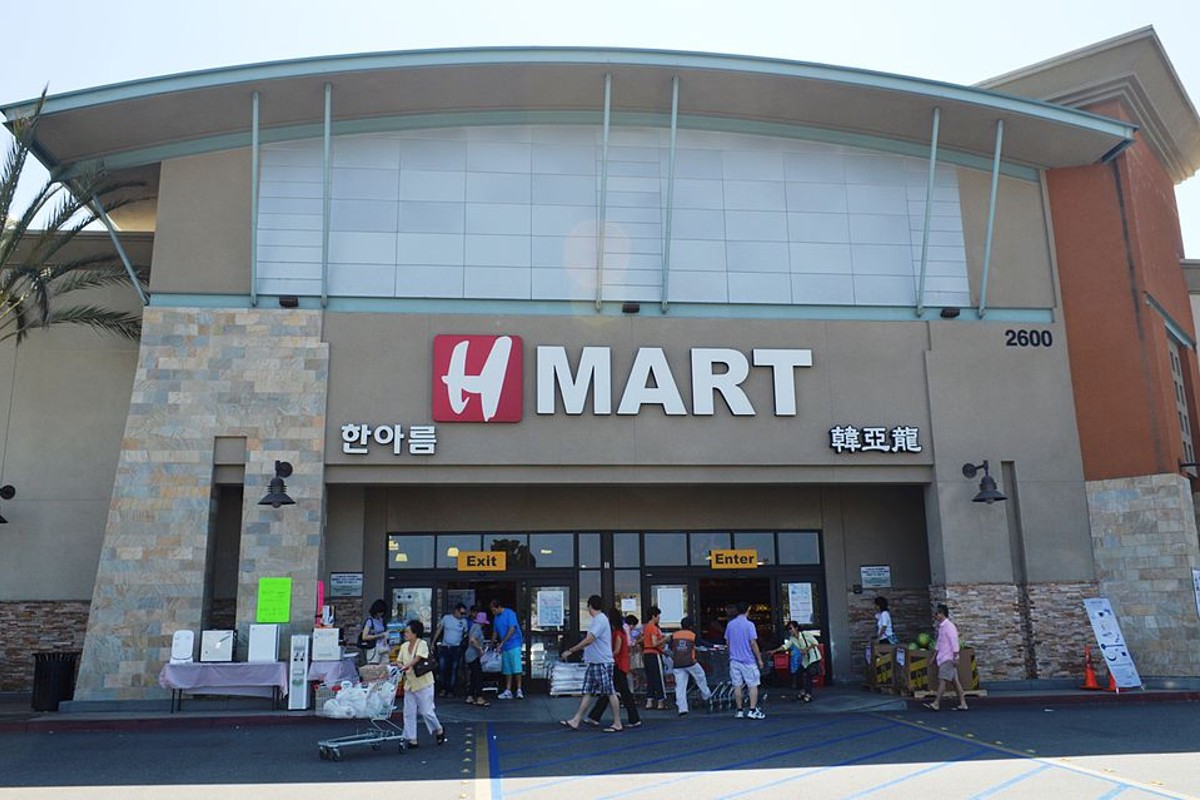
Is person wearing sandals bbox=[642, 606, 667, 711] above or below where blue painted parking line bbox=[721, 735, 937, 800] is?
above

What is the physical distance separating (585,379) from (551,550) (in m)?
3.74

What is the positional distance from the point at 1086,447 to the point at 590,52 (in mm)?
11077

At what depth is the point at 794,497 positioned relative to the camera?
19703mm

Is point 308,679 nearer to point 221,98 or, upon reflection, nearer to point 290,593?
point 290,593

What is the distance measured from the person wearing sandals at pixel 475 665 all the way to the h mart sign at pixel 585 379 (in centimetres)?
360

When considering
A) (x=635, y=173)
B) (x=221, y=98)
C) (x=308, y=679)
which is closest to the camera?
(x=308, y=679)

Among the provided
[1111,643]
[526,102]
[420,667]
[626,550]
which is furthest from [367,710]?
[1111,643]

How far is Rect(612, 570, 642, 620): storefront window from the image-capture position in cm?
1905

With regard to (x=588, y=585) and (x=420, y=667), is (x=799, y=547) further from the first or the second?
(x=420, y=667)

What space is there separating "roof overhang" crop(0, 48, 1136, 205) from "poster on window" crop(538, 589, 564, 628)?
873 centimetres

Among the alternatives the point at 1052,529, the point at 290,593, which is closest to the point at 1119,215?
the point at 1052,529

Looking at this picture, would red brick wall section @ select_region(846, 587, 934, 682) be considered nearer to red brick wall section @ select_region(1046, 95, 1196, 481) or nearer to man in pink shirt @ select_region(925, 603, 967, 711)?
man in pink shirt @ select_region(925, 603, 967, 711)

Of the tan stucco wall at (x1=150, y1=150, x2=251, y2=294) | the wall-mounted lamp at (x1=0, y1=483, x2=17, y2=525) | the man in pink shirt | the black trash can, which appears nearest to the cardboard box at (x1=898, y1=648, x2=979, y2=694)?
the man in pink shirt

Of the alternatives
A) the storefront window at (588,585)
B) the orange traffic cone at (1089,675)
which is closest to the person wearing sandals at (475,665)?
the storefront window at (588,585)
